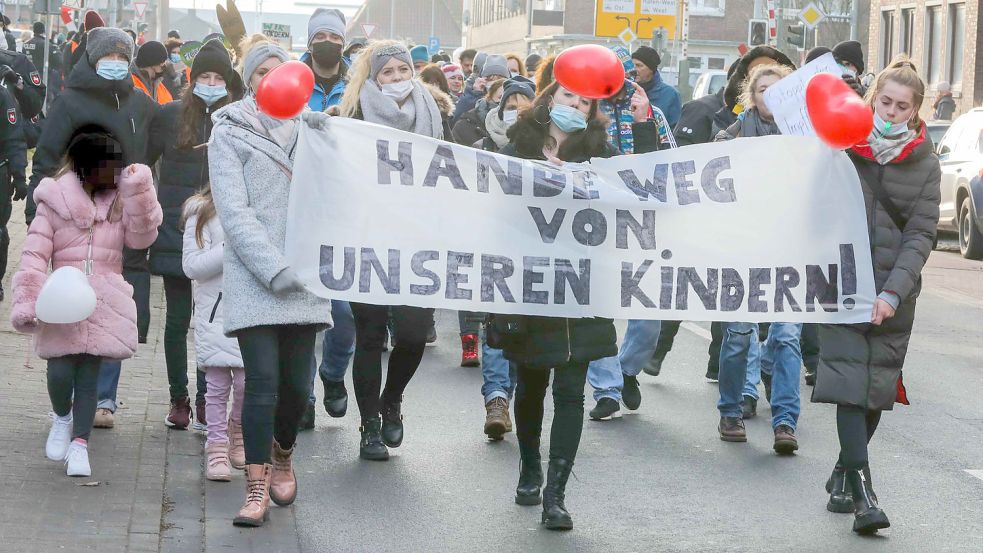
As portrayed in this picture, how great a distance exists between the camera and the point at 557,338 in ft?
21.4

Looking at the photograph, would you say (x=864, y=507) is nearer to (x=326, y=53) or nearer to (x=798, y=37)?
(x=326, y=53)

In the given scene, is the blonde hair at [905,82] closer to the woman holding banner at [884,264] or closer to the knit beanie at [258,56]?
the woman holding banner at [884,264]

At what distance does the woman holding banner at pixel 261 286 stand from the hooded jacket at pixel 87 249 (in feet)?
3.15

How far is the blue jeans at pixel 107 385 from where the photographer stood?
8.16 metres

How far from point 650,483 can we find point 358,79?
2336mm

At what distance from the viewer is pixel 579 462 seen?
7.96 m

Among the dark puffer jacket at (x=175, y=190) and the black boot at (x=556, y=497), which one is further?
the dark puffer jacket at (x=175, y=190)

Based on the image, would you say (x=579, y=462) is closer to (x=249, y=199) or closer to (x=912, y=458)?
(x=912, y=458)

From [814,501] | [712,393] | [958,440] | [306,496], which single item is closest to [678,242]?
[814,501]

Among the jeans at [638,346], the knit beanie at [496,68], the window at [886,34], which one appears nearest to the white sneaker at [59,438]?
the jeans at [638,346]

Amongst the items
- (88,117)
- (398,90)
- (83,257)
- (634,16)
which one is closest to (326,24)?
(88,117)

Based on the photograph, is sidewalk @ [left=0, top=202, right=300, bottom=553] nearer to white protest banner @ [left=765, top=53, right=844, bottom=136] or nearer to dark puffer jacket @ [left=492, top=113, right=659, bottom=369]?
dark puffer jacket @ [left=492, top=113, right=659, bottom=369]

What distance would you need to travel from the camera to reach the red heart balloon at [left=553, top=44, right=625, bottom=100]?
257 inches

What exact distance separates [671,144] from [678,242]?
10.4 feet
